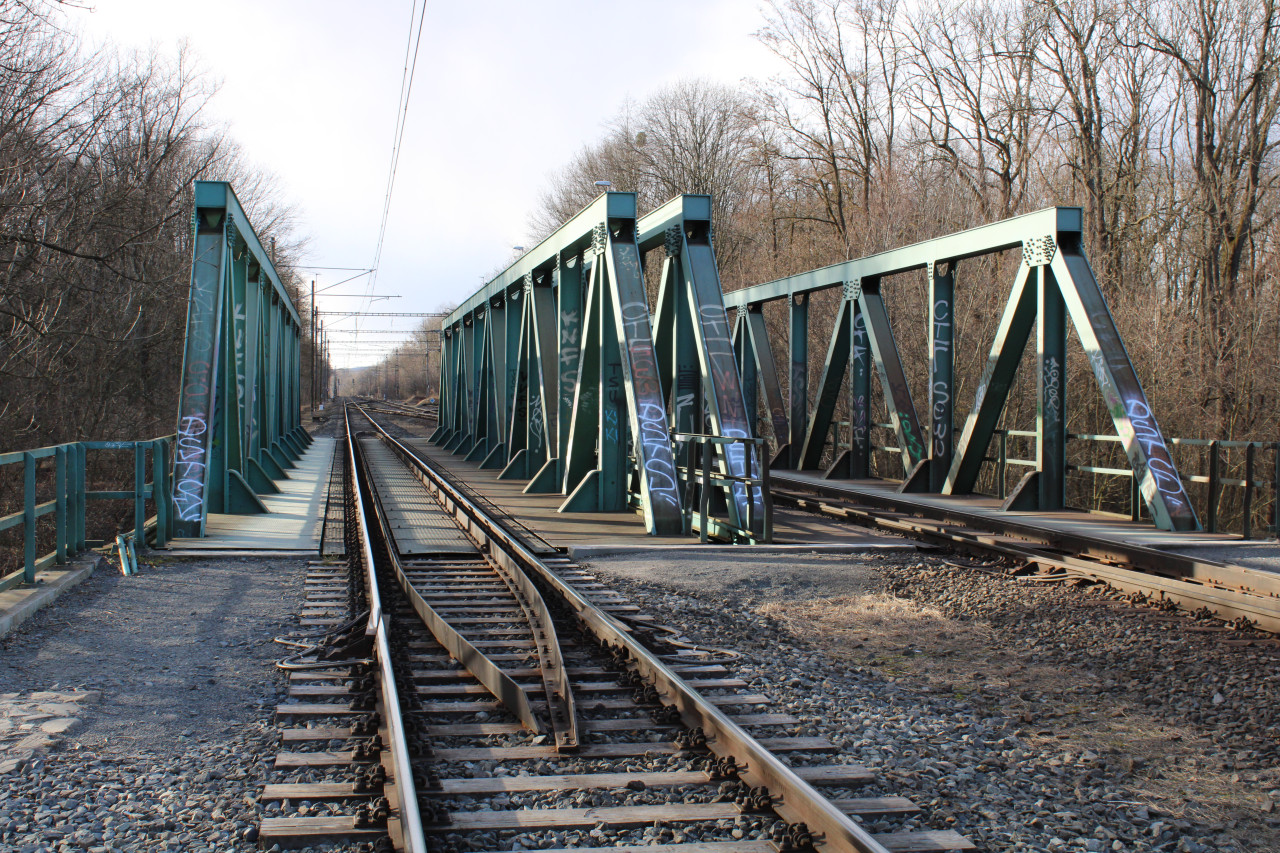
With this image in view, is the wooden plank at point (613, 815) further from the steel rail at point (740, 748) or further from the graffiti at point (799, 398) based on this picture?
the graffiti at point (799, 398)

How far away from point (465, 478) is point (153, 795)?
14.3 metres

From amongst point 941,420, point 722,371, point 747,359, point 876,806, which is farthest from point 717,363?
point 747,359

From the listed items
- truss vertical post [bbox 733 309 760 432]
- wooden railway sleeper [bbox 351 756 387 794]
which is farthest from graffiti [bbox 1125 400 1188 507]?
wooden railway sleeper [bbox 351 756 387 794]

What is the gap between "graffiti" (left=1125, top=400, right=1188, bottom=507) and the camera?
10.5 m

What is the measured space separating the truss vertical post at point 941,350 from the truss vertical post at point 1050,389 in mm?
1795

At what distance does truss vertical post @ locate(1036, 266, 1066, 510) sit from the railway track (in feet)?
24.4

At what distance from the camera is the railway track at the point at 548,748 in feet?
10.9

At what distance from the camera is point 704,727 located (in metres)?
4.28

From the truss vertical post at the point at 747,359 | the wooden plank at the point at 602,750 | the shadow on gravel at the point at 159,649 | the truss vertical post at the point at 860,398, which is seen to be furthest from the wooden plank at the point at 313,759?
the truss vertical post at the point at 747,359

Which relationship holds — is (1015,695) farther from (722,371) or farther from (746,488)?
(722,371)

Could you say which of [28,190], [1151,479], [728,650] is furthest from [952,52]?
[728,650]

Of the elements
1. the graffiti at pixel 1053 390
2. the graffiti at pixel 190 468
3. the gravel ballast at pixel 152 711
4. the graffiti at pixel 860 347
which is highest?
the graffiti at pixel 860 347

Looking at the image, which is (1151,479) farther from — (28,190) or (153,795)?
(28,190)

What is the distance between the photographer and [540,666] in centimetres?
528
